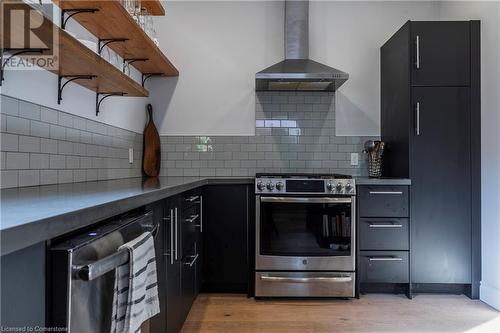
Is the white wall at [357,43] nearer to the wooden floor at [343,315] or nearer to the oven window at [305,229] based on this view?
the oven window at [305,229]

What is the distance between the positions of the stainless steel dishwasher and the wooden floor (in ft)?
4.46

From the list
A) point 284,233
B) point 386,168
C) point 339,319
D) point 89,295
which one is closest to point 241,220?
point 284,233

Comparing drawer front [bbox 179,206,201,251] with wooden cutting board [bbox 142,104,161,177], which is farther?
wooden cutting board [bbox 142,104,161,177]

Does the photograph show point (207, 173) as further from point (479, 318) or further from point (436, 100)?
point (479, 318)

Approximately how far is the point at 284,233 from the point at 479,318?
53.1 inches

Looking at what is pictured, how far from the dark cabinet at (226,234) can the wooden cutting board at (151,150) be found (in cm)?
70

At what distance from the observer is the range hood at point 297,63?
2875 millimetres

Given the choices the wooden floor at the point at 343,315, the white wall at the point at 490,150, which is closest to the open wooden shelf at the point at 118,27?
the wooden floor at the point at 343,315

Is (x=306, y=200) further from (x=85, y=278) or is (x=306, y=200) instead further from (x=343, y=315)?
(x=85, y=278)

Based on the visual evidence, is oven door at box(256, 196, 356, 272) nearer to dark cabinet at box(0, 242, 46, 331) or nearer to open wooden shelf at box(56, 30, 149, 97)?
open wooden shelf at box(56, 30, 149, 97)

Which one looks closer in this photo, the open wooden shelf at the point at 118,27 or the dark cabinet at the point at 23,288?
the dark cabinet at the point at 23,288

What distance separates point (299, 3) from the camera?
3152mm

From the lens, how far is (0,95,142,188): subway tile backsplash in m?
1.42

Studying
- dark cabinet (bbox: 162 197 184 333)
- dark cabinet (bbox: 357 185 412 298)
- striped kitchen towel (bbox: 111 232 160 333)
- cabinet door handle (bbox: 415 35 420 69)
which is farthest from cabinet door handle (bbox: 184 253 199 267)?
cabinet door handle (bbox: 415 35 420 69)
